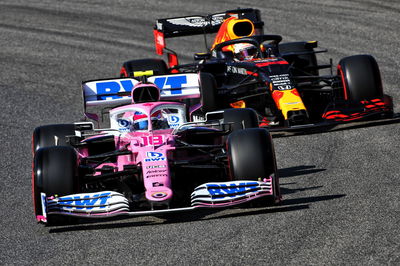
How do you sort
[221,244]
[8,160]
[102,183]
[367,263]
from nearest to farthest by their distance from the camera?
[367,263]
[221,244]
[102,183]
[8,160]

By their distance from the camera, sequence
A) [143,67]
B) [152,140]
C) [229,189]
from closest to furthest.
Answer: [229,189] < [152,140] < [143,67]

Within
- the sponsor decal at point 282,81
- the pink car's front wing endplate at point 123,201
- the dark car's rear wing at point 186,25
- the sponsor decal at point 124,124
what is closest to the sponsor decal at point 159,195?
the pink car's front wing endplate at point 123,201

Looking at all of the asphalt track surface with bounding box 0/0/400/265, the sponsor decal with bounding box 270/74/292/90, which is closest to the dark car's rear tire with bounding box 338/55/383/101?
the asphalt track surface with bounding box 0/0/400/265

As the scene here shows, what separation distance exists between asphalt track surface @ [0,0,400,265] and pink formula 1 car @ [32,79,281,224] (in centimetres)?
28

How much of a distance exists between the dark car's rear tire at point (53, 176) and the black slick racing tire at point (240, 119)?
9.02 ft

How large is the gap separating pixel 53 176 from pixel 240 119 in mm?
3106

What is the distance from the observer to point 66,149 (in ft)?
33.4

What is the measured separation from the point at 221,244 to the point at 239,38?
9011 millimetres

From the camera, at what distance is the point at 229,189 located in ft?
32.0

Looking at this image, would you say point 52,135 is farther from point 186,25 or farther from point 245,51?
point 186,25

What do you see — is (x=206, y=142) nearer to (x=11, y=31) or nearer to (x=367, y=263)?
(x=367, y=263)

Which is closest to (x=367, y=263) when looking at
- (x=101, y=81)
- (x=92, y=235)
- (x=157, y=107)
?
(x=92, y=235)

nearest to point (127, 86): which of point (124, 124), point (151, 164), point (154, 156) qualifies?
point (124, 124)

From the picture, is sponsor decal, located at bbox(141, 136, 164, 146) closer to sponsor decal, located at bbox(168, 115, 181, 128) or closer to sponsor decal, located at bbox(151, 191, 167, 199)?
sponsor decal, located at bbox(151, 191, 167, 199)
